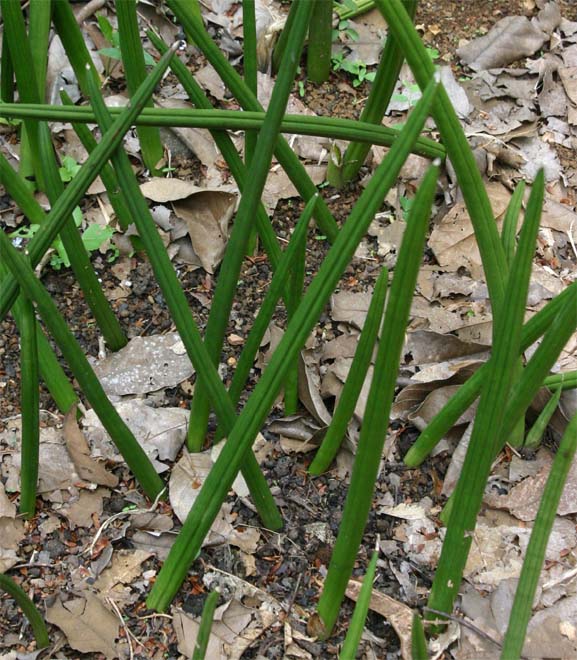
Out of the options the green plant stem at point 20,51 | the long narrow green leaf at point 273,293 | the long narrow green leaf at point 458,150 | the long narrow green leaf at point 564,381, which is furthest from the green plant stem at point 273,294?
the green plant stem at point 20,51

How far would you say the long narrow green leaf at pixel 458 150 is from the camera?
122 cm

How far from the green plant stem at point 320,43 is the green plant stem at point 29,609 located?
1.66 m

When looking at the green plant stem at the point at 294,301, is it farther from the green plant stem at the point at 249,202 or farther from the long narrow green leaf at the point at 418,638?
the long narrow green leaf at the point at 418,638

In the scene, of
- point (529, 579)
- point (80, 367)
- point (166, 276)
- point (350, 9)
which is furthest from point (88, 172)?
point (350, 9)

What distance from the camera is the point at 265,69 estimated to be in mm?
2666

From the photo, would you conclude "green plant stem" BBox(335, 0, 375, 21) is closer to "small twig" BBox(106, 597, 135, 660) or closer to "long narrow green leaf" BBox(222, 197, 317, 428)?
"long narrow green leaf" BBox(222, 197, 317, 428)

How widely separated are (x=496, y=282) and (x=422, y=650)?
0.62 metres

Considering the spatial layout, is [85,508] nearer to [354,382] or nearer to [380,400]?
[354,382]

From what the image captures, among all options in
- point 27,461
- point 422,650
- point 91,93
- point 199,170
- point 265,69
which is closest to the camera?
point 422,650

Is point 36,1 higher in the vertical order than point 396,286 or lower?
higher

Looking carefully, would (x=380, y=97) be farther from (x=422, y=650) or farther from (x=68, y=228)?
(x=422, y=650)

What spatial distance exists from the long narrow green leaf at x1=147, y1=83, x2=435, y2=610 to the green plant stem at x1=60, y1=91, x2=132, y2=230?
27.0 inches

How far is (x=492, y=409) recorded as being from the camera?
116 cm

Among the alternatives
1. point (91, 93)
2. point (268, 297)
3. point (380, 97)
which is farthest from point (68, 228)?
point (380, 97)
